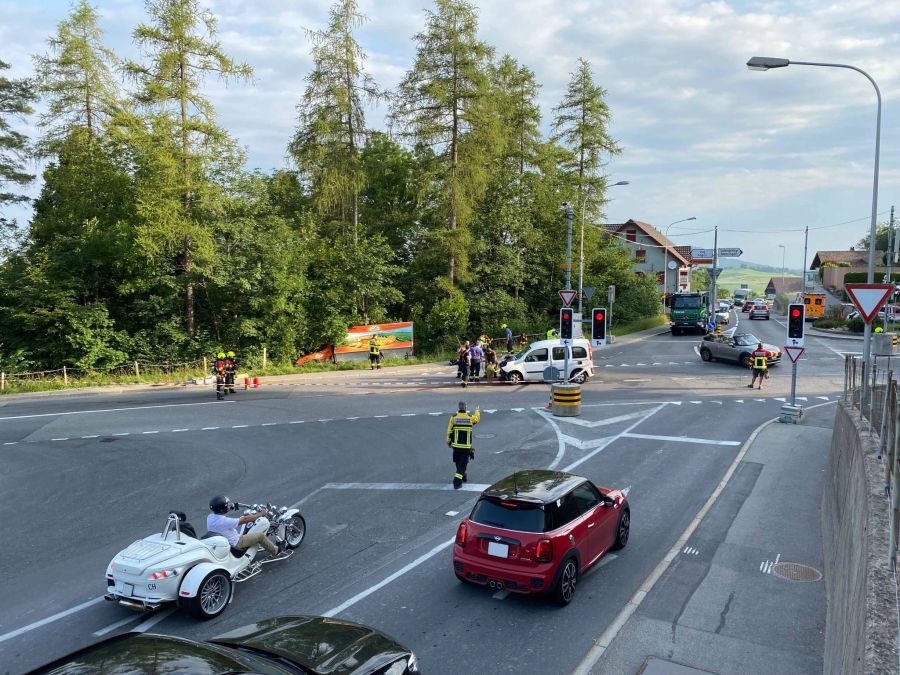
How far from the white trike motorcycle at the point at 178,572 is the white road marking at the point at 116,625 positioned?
0.16 meters

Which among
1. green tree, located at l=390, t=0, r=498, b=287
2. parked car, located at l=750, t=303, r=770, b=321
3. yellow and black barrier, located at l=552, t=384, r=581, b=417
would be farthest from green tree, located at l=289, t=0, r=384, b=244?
parked car, located at l=750, t=303, r=770, b=321

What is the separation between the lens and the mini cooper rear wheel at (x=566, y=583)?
7.68 meters

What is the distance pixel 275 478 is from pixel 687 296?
40.6m

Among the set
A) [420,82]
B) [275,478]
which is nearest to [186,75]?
[420,82]

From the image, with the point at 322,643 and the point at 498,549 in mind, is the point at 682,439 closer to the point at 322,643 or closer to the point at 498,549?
the point at 498,549

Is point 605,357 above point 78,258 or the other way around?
the other way around

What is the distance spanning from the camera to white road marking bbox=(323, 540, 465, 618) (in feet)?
25.2

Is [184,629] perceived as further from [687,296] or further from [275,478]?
[687,296]

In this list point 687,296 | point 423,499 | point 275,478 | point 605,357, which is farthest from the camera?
point 687,296

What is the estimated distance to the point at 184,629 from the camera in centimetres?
739

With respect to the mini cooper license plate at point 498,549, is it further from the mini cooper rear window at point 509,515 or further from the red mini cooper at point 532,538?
the mini cooper rear window at point 509,515

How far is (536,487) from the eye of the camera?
852 centimetres

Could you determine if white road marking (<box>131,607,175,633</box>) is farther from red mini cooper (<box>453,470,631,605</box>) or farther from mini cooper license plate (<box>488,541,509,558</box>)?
mini cooper license plate (<box>488,541,509,558</box>)

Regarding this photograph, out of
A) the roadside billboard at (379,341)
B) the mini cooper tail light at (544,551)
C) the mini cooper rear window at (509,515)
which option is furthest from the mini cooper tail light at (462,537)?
the roadside billboard at (379,341)
